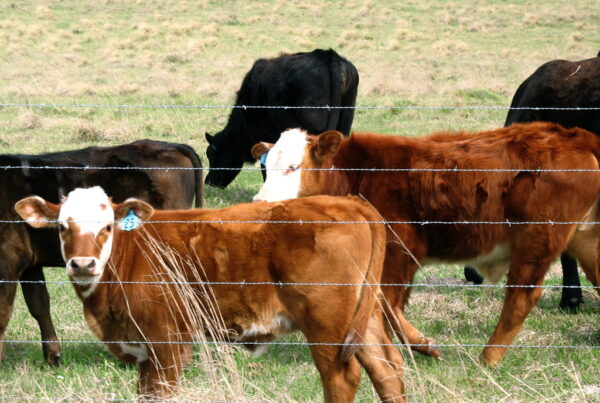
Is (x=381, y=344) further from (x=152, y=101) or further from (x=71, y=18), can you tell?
(x=71, y=18)

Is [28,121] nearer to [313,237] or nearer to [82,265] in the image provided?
[82,265]

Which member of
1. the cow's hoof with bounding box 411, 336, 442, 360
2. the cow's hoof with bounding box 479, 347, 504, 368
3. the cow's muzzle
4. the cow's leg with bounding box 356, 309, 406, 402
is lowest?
the cow's hoof with bounding box 411, 336, 442, 360

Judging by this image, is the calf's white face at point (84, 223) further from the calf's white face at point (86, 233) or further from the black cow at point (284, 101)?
the black cow at point (284, 101)

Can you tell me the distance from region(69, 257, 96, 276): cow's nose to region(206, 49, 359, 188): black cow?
730 cm

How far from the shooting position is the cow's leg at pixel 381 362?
5.50 m

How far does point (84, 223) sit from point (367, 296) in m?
1.73

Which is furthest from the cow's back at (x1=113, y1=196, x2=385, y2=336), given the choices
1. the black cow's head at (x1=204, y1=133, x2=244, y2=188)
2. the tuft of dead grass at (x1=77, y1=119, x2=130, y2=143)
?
the tuft of dead grass at (x1=77, y1=119, x2=130, y2=143)

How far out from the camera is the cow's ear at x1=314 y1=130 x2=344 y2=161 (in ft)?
22.8

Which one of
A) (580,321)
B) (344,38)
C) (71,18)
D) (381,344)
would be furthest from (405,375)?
(71,18)

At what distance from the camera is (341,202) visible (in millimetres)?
5570

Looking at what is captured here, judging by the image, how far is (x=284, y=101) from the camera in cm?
1264

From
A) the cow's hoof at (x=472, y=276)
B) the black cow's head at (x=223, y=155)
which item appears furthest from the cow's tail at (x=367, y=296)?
the black cow's head at (x=223, y=155)

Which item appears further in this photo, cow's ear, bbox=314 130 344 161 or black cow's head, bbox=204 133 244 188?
black cow's head, bbox=204 133 244 188

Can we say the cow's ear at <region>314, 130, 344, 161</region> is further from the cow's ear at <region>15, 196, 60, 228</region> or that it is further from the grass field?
the cow's ear at <region>15, 196, 60, 228</region>
